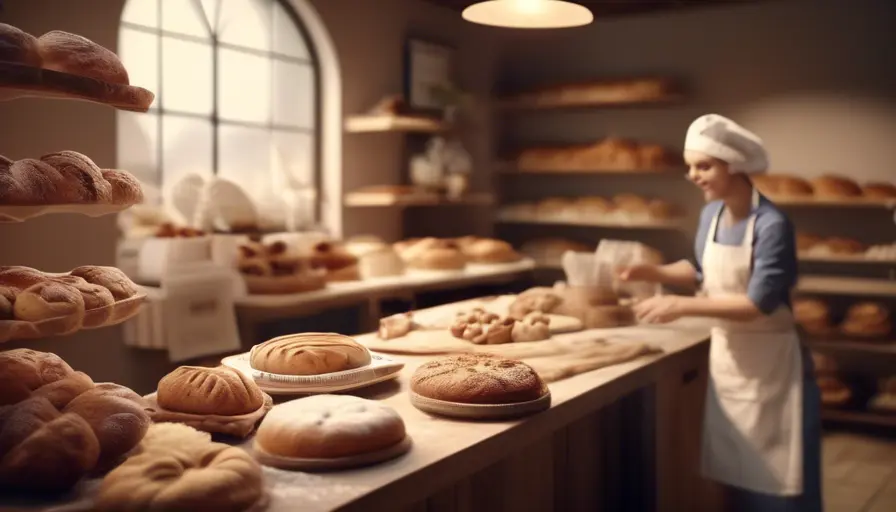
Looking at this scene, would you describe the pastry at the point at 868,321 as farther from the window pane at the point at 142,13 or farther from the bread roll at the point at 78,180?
the bread roll at the point at 78,180

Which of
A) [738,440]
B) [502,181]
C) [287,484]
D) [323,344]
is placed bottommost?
[738,440]

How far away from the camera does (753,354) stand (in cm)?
274

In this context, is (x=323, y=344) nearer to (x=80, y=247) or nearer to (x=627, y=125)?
(x=80, y=247)

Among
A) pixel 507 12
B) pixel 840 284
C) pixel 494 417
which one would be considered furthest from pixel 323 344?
pixel 840 284

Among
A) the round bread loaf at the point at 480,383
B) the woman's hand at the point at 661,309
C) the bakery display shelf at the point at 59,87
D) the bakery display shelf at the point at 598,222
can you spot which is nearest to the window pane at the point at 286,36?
the bakery display shelf at the point at 598,222

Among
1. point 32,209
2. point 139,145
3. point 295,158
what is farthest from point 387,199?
point 32,209

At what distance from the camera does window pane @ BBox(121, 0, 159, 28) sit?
4109 millimetres

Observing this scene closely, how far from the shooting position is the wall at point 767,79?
5266 mm

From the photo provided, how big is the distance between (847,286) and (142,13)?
13.5 ft

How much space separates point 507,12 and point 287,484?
1.55 metres

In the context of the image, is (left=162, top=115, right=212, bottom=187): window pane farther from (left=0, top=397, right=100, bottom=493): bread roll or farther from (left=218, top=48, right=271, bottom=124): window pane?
(left=0, top=397, right=100, bottom=493): bread roll

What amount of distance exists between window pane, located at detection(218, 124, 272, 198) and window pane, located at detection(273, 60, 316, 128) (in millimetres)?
188

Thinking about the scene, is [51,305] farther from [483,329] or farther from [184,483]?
[483,329]

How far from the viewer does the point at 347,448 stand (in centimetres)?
138
